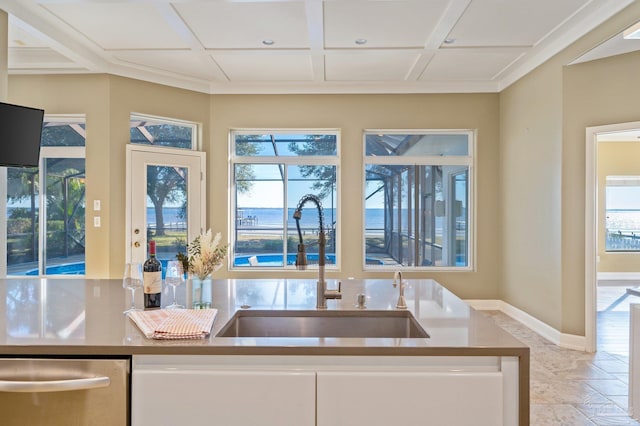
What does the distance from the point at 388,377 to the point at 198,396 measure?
569mm

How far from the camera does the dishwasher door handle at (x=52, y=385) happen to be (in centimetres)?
119

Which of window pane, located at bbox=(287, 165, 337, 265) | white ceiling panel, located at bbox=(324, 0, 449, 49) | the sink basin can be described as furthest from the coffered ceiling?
the sink basin

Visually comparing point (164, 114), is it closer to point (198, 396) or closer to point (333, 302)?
point (333, 302)

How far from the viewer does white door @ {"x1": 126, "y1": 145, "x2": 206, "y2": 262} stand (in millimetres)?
4840

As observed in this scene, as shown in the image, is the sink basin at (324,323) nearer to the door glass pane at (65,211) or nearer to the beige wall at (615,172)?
the door glass pane at (65,211)

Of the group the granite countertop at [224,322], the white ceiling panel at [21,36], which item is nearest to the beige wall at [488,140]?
the white ceiling panel at [21,36]

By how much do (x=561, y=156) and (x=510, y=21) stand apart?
1.36m

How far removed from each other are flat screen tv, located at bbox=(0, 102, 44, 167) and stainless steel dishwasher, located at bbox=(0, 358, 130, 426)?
2.25m

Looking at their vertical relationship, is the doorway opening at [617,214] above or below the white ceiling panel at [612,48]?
below

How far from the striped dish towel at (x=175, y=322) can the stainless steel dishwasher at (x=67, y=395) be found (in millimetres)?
137

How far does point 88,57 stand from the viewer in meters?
4.30

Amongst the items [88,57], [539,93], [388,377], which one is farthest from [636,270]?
[88,57]

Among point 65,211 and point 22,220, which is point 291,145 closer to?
point 65,211

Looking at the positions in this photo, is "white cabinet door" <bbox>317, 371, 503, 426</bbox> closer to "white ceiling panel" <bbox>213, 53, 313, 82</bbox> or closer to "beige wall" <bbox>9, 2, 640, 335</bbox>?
"beige wall" <bbox>9, 2, 640, 335</bbox>
